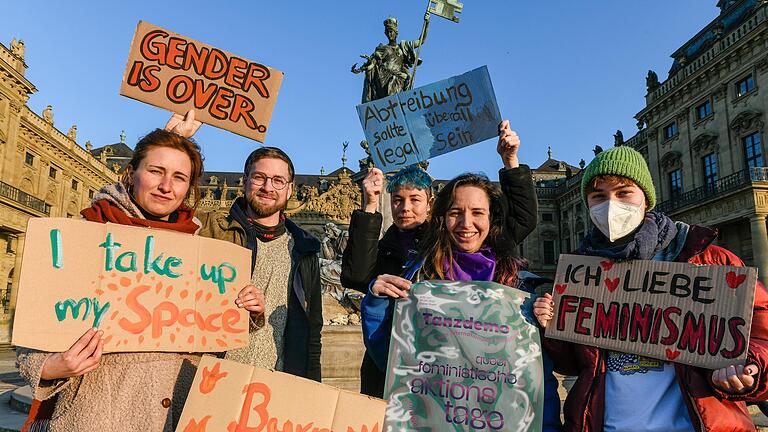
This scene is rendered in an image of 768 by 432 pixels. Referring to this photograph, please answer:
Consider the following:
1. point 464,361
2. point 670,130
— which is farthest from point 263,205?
point 670,130

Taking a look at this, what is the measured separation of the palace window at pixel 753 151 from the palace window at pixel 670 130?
19.9 feet

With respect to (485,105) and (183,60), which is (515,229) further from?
(183,60)

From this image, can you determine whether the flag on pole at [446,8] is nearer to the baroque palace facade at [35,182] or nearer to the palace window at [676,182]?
the baroque palace facade at [35,182]

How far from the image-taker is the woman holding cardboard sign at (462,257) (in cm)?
217

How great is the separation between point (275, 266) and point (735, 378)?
2.10 meters

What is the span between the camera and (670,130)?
31.5 m

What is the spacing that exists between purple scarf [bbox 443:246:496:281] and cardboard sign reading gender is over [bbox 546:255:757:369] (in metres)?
0.30

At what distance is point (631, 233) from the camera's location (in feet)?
7.07

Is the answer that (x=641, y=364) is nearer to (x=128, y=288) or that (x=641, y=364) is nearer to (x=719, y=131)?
(x=128, y=288)

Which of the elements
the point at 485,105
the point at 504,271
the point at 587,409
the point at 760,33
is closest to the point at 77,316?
the point at 504,271

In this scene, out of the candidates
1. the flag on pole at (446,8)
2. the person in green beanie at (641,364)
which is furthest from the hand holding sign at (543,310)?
the flag on pole at (446,8)

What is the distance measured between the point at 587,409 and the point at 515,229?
3.27ft

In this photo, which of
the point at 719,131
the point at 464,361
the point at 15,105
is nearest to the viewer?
the point at 464,361

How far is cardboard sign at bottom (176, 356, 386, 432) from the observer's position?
178cm
